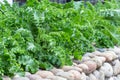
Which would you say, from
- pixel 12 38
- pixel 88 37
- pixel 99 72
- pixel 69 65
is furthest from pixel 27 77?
pixel 88 37

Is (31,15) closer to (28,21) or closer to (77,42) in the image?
(28,21)

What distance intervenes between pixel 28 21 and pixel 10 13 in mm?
244

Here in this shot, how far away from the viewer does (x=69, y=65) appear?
14.2 ft

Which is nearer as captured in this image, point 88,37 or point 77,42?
point 77,42

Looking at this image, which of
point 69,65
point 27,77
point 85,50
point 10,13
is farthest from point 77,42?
point 27,77

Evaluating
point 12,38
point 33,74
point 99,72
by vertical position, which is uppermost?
point 12,38

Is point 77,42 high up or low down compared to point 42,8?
down

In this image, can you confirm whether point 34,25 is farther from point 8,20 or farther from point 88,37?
point 88,37

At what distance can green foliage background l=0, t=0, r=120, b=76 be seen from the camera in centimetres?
390

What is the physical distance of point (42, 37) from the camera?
4391mm

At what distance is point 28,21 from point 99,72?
114 centimetres

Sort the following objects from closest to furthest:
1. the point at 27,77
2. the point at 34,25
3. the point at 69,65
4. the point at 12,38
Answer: the point at 27,77
the point at 12,38
the point at 69,65
the point at 34,25

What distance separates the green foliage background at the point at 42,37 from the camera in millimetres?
3896

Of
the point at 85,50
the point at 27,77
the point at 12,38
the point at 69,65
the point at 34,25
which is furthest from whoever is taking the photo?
the point at 85,50
